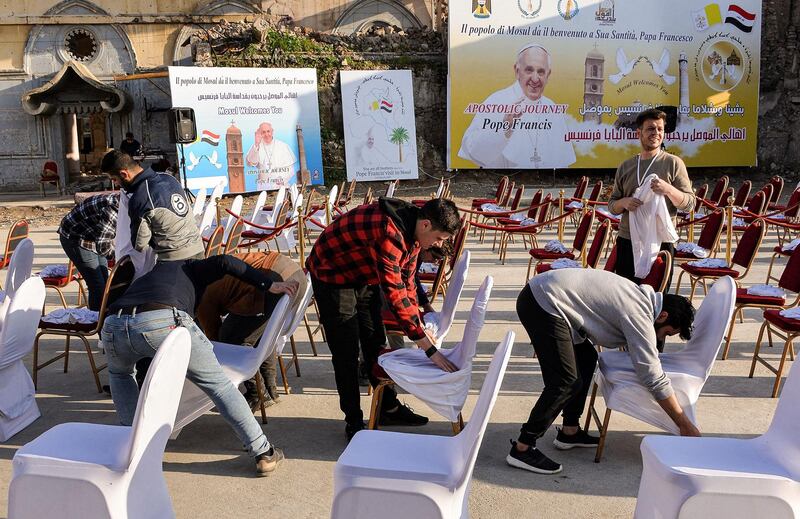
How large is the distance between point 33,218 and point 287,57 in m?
7.31

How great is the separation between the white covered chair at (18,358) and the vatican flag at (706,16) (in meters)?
18.4

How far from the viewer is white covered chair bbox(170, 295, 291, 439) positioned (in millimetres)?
Result: 3561

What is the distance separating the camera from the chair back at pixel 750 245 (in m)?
5.72

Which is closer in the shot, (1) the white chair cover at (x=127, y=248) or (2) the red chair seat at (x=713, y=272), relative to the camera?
(1) the white chair cover at (x=127, y=248)

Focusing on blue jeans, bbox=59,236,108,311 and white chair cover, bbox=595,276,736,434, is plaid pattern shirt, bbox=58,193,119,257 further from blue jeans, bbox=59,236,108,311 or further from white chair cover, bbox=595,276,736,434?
white chair cover, bbox=595,276,736,434

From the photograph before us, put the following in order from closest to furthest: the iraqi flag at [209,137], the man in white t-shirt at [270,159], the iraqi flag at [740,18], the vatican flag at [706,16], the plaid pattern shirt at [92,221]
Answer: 1. the plaid pattern shirt at [92,221]
2. the iraqi flag at [209,137]
3. the man in white t-shirt at [270,159]
4. the vatican flag at [706,16]
5. the iraqi flag at [740,18]

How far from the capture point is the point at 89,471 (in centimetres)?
247

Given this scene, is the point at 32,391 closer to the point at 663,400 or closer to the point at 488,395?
the point at 488,395

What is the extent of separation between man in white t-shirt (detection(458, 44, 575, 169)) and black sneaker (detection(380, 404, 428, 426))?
46.1ft

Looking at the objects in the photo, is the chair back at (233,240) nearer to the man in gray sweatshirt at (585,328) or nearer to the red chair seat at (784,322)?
the man in gray sweatshirt at (585,328)

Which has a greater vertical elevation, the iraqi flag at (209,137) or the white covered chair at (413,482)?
the iraqi flag at (209,137)

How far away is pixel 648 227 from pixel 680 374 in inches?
60.2

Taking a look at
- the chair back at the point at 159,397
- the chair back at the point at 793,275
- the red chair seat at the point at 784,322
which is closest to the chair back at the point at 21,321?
the chair back at the point at 159,397

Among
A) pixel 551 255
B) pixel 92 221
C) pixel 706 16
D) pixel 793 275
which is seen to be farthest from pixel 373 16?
pixel 793 275
